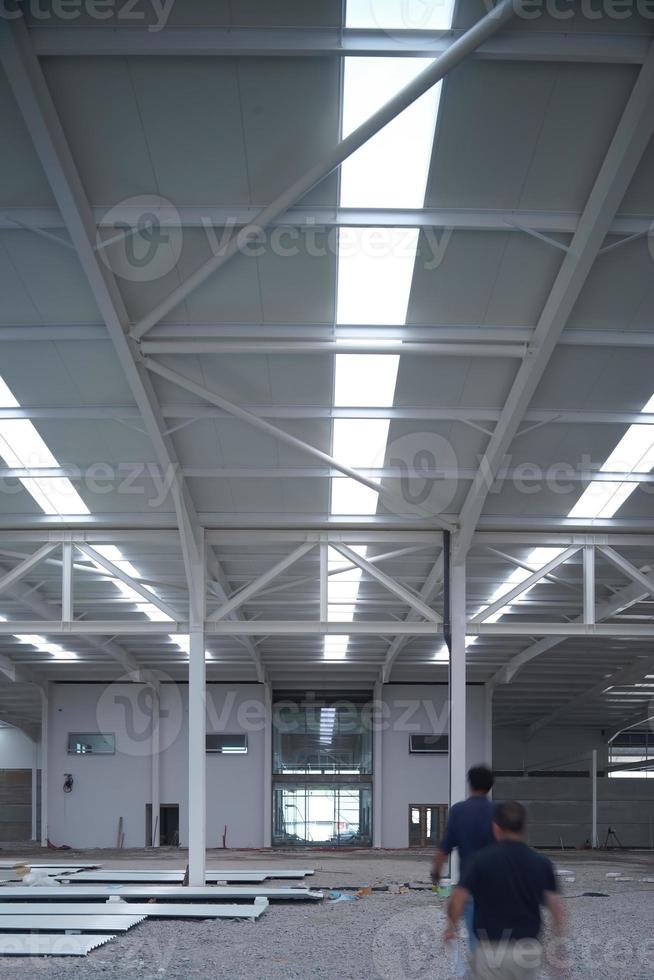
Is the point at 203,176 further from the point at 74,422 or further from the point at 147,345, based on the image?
the point at 74,422

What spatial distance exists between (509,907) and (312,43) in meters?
7.22

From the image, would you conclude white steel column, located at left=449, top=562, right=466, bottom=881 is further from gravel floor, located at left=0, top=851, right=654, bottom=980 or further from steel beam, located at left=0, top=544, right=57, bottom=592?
steel beam, located at left=0, top=544, right=57, bottom=592

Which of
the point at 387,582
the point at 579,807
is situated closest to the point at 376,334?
the point at 387,582

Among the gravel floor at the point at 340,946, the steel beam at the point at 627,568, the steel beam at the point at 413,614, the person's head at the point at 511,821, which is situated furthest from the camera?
the steel beam at the point at 413,614

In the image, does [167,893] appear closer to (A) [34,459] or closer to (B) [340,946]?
(B) [340,946]

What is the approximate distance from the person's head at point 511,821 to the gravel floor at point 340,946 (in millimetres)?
692

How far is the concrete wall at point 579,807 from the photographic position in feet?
148

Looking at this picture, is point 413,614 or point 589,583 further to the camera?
point 413,614

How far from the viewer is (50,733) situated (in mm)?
37656

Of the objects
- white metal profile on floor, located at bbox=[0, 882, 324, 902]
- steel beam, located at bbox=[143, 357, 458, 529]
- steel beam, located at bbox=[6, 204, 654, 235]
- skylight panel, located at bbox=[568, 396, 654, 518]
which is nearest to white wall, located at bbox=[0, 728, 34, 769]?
white metal profile on floor, located at bbox=[0, 882, 324, 902]

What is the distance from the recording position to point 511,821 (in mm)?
6406

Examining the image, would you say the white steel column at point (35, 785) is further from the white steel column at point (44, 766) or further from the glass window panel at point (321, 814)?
the glass window panel at point (321, 814)

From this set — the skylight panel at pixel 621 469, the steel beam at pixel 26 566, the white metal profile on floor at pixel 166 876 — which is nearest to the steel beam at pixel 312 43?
the skylight panel at pixel 621 469

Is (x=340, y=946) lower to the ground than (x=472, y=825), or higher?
lower
